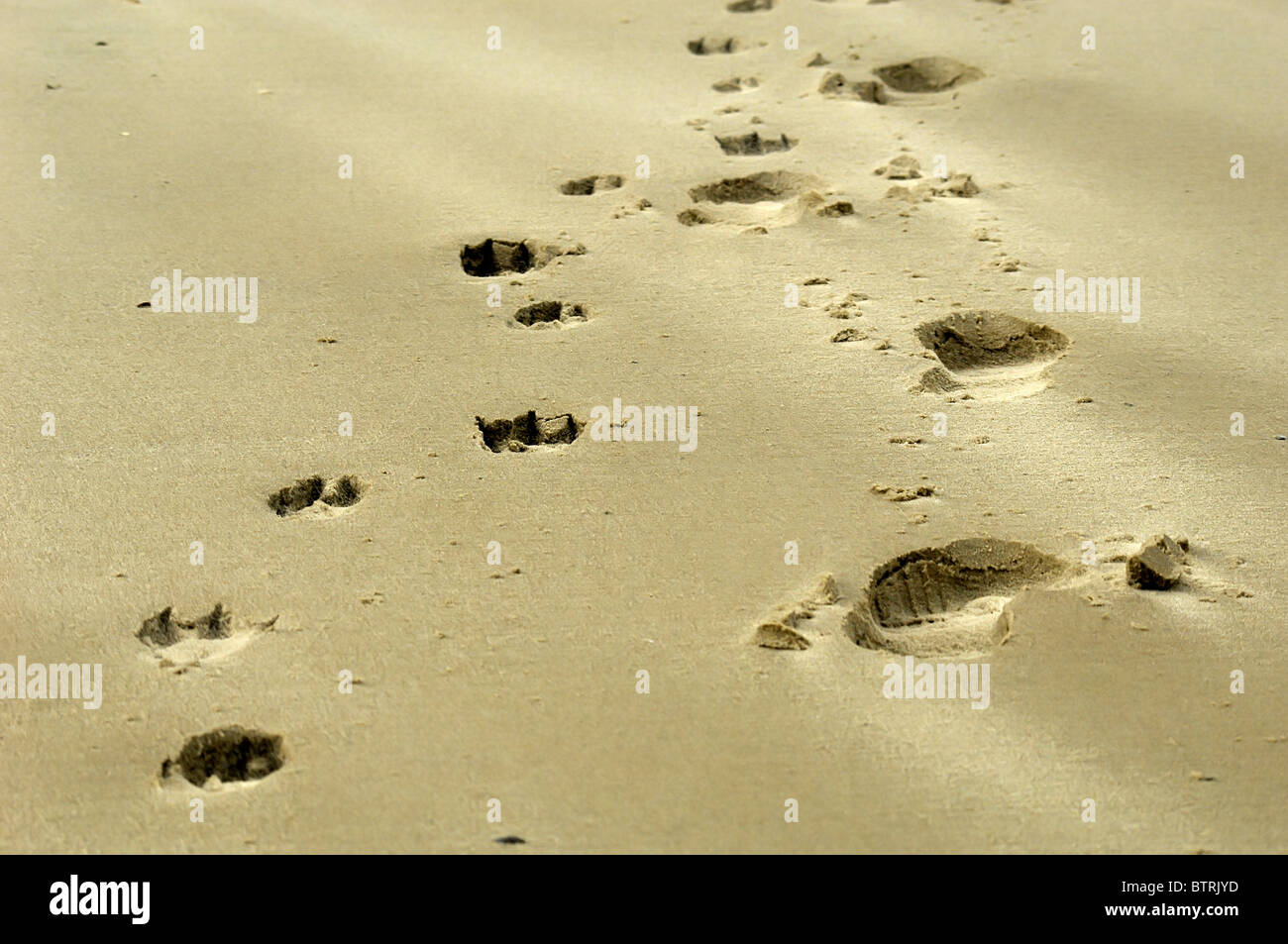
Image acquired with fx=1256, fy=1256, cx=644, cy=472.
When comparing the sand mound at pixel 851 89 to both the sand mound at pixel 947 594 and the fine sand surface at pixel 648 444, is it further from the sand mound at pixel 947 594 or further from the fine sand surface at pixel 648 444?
the sand mound at pixel 947 594

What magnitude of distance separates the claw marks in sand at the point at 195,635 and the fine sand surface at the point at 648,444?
0.01m

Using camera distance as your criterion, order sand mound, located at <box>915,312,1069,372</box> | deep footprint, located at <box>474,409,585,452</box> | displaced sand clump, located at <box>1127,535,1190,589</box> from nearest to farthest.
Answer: displaced sand clump, located at <box>1127,535,1190,589</box> < deep footprint, located at <box>474,409,585,452</box> < sand mound, located at <box>915,312,1069,372</box>

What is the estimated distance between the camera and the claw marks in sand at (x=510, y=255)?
403 centimetres

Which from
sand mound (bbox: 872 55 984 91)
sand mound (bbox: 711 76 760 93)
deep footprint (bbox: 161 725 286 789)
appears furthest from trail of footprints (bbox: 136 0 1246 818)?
sand mound (bbox: 872 55 984 91)

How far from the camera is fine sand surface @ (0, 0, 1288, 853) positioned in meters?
2.34

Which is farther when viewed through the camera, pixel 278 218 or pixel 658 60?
pixel 658 60

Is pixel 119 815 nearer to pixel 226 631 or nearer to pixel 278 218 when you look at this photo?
pixel 226 631

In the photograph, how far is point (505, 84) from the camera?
5.22m

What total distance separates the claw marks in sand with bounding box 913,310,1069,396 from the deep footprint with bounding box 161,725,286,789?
6.38 ft

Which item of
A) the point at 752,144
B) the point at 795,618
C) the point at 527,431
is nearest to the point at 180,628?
the point at 527,431

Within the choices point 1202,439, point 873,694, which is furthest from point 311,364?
point 1202,439

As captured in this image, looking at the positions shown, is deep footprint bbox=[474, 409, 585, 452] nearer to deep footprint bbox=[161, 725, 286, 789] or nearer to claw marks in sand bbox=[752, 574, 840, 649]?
claw marks in sand bbox=[752, 574, 840, 649]

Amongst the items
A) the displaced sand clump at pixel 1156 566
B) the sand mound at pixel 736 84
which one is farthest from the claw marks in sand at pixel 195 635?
the sand mound at pixel 736 84
